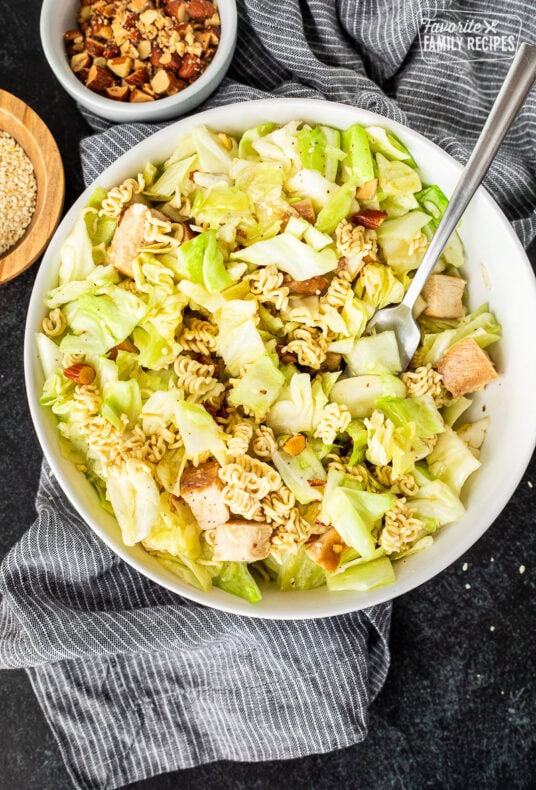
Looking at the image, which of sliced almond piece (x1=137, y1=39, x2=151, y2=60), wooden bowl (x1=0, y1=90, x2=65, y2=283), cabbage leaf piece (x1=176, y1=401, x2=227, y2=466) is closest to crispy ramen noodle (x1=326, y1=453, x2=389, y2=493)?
cabbage leaf piece (x1=176, y1=401, x2=227, y2=466)

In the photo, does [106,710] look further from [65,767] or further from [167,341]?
[167,341]

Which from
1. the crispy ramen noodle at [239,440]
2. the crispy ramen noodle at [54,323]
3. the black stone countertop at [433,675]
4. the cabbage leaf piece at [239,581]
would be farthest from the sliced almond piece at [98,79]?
the cabbage leaf piece at [239,581]

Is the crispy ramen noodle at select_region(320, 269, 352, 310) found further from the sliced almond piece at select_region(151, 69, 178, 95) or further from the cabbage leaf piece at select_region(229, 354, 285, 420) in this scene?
the sliced almond piece at select_region(151, 69, 178, 95)

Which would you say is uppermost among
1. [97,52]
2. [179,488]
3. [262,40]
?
[262,40]

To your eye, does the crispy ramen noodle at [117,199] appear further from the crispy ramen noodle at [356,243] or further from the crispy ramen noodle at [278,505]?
the crispy ramen noodle at [278,505]

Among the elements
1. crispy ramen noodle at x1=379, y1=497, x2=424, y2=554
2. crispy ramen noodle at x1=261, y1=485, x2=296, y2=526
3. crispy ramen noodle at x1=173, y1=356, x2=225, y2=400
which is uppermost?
crispy ramen noodle at x1=173, y1=356, x2=225, y2=400

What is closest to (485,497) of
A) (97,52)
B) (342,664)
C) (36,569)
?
(342,664)
